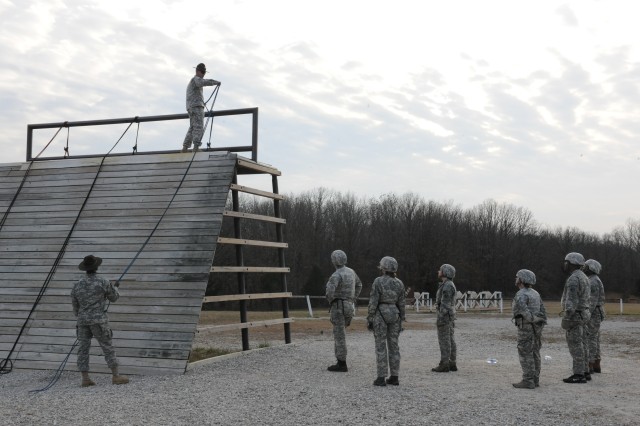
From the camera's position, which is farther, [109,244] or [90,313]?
[109,244]

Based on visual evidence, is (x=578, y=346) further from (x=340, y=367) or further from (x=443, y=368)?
(x=340, y=367)

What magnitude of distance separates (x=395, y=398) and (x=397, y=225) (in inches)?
2606

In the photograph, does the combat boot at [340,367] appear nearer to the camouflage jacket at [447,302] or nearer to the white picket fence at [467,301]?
the camouflage jacket at [447,302]

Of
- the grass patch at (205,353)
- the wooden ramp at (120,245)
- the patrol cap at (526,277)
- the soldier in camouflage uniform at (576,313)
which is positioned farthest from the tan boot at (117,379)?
the soldier in camouflage uniform at (576,313)

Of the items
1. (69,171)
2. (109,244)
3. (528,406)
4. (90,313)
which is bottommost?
(528,406)

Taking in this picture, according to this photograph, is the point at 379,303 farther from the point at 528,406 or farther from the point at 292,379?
the point at 528,406

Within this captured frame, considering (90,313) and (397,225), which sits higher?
(397,225)

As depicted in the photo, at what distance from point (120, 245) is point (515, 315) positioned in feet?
24.8

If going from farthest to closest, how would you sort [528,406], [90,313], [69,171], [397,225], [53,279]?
[397,225], [69,171], [53,279], [90,313], [528,406]

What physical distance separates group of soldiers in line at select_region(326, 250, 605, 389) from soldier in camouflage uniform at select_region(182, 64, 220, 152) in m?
4.97

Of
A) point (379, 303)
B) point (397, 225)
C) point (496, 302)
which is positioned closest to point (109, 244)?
point (379, 303)

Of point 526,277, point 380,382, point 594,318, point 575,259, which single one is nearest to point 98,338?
point 380,382

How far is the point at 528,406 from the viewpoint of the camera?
379 inches

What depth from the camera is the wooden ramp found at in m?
12.3
